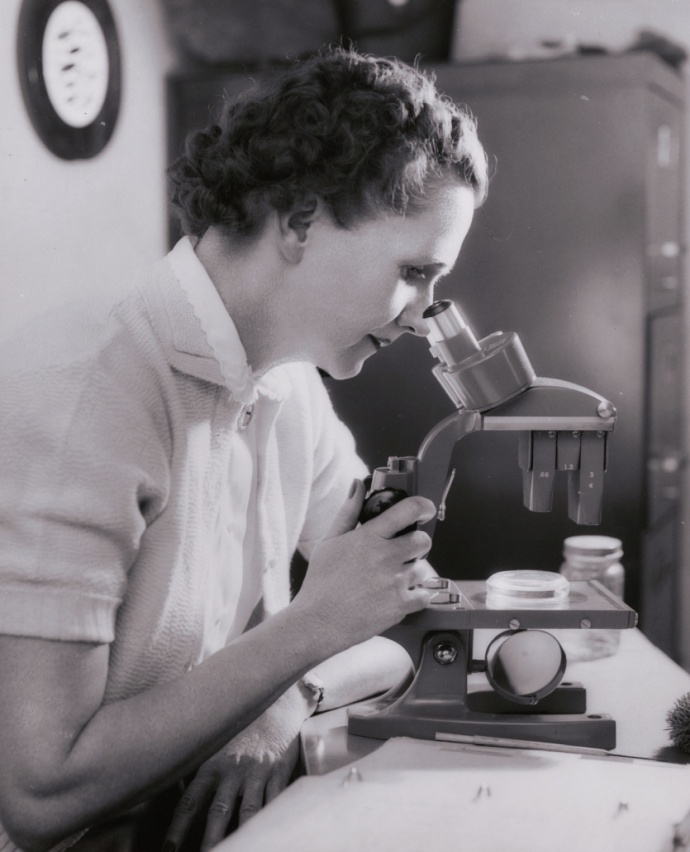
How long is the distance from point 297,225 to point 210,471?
30 cm

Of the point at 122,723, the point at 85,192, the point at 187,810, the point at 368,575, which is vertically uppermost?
the point at 85,192

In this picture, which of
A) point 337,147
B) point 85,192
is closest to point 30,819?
point 337,147

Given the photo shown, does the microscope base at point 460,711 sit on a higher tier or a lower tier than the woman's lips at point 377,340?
lower

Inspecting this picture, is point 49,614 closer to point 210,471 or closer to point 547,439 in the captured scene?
point 210,471

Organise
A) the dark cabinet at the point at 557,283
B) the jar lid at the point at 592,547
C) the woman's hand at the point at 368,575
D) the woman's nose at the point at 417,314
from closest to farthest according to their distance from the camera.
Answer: the woman's hand at the point at 368,575 < the woman's nose at the point at 417,314 < the jar lid at the point at 592,547 < the dark cabinet at the point at 557,283

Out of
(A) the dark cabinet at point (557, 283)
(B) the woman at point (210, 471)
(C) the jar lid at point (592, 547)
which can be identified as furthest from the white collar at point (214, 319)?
(A) the dark cabinet at point (557, 283)

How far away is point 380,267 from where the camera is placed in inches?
40.0

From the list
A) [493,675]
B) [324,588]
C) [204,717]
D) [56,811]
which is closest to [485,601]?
[493,675]

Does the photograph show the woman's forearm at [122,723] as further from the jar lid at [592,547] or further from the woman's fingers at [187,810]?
the jar lid at [592,547]

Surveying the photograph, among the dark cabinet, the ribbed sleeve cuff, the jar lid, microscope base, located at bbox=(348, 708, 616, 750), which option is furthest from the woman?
the dark cabinet

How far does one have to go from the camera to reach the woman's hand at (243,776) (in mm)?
905

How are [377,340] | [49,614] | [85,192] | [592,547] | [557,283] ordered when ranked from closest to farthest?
[49,614] < [377,340] < [592,547] < [85,192] < [557,283]

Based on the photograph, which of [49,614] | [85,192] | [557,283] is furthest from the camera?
[557,283]

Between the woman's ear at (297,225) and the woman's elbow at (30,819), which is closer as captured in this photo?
the woman's elbow at (30,819)
